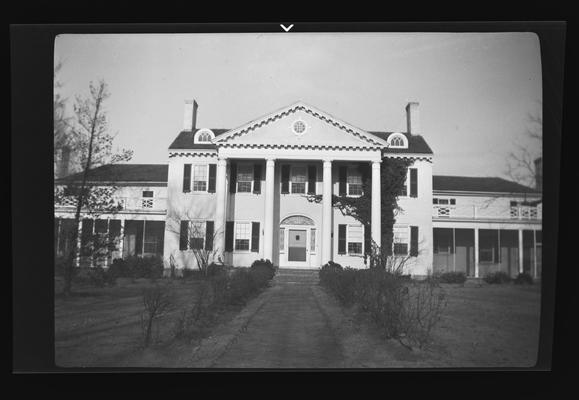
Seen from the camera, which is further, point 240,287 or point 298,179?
point 298,179

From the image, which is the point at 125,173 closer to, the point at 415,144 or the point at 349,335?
the point at 349,335

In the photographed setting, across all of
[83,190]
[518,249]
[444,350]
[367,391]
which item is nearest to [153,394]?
[367,391]

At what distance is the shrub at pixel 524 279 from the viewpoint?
6.08m

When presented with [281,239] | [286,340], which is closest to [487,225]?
[286,340]

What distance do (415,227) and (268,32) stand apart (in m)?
4.91

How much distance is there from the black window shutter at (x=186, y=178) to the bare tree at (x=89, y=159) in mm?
1280

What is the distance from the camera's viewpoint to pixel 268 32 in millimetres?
5824

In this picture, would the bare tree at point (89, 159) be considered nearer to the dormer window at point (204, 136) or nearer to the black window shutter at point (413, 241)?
the dormer window at point (204, 136)

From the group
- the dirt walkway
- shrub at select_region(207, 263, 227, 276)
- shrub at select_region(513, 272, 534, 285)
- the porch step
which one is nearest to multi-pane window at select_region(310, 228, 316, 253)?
the porch step

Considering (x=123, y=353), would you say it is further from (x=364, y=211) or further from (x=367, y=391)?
Result: (x=364, y=211)

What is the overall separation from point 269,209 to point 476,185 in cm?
416

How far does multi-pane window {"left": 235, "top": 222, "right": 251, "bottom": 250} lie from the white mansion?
0.08 ft

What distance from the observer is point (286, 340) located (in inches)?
240

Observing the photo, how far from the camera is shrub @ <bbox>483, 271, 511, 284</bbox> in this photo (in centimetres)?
673
